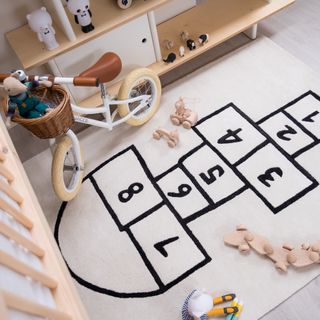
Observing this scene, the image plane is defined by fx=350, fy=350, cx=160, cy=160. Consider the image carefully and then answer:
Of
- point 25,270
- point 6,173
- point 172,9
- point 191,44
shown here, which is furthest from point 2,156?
point 172,9

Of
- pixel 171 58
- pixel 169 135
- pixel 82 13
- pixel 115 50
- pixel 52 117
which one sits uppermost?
pixel 82 13

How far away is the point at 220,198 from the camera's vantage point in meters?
1.49

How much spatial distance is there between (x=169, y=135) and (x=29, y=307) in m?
1.14

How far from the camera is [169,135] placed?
1679mm

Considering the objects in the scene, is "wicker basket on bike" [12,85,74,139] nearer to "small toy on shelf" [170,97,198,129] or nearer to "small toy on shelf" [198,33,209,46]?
"small toy on shelf" [170,97,198,129]

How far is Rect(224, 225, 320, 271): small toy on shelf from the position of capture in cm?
127

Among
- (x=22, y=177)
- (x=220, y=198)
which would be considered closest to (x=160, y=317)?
(x=220, y=198)

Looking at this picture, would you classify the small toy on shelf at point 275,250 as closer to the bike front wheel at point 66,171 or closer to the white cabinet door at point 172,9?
the bike front wheel at point 66,171

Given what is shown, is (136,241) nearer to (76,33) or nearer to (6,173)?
(6,173)

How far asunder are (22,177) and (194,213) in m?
0.70

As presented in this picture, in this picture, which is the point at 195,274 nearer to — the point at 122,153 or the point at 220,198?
the point at 220,198

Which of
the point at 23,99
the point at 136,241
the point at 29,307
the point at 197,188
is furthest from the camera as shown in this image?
the point at 197,188

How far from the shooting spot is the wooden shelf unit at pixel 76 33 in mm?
1471

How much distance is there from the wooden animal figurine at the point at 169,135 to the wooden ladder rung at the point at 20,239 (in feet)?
2.96
